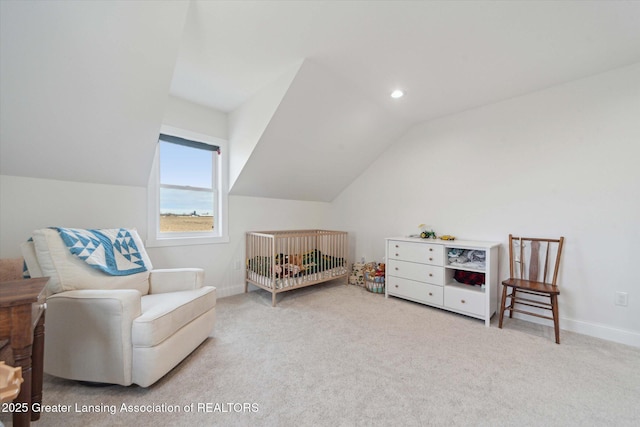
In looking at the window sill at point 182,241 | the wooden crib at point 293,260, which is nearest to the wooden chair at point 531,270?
the wooden crib at point 293,260

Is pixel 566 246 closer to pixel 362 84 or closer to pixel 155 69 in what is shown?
pixel 362 84

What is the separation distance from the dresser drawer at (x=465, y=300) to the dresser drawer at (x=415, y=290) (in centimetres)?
8

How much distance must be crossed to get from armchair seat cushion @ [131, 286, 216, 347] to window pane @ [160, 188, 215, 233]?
3.67 feet

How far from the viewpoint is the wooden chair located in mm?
2316

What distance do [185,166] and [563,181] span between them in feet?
13.2

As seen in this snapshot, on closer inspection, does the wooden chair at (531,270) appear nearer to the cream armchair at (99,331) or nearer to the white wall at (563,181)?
the white wall at (563,181)

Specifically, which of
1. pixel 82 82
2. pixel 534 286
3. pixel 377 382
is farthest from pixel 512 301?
pixel 82 82

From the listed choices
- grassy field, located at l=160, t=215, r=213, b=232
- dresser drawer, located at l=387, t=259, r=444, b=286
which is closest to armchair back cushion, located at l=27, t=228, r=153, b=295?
grassy field, located at l=160, t=215, r=213, b=232

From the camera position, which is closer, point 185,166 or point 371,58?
point 371,58

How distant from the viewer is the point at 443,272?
276cm

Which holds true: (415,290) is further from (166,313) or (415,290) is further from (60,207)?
(60,207)

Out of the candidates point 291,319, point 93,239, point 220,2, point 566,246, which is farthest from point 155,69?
point 566,246

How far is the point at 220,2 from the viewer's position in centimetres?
158

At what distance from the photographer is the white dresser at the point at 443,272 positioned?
253 centimetres
